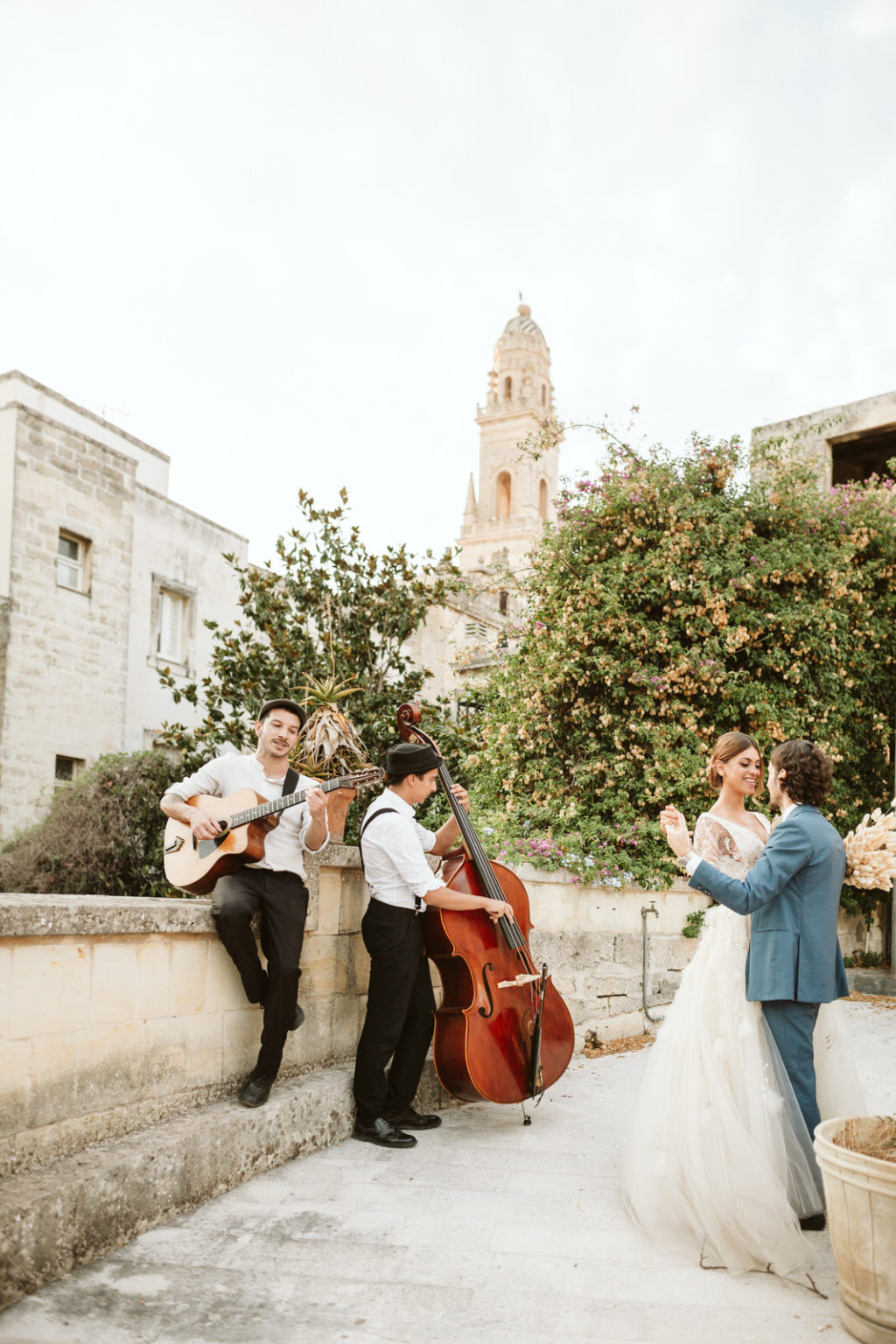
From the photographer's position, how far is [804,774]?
12.9ft

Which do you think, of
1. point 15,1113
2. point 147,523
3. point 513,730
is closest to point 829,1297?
point 15,1113

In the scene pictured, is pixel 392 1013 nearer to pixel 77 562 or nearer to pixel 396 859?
pixel 396 859

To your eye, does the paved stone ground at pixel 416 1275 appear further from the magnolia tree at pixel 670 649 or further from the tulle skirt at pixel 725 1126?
the magnolia tree at pixel 670 649

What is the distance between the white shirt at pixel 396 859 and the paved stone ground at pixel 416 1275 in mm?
1162

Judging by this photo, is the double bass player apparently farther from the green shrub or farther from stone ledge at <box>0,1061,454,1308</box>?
the green shrub

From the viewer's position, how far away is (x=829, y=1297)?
10.5 ft

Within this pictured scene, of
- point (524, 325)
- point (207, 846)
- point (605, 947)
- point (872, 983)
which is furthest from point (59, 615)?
point (524, 325)

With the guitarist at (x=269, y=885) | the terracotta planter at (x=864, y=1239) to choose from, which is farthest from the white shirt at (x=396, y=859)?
the terracotta planter at (x=864, y=1239)

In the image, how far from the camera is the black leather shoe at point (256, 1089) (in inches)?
168

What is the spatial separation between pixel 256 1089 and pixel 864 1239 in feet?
8.16

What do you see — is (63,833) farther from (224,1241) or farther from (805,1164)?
(805,1164)

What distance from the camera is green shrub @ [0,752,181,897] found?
11.5 m

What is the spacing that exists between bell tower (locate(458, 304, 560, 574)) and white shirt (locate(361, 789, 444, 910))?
65926mm

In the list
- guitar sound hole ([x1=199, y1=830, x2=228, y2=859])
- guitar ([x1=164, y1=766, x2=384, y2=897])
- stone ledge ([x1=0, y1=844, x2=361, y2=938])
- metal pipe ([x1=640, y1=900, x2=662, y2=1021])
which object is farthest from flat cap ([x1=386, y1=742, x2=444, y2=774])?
metal pipe ([x1=640, y1=900, x2=662, y2=1021])
